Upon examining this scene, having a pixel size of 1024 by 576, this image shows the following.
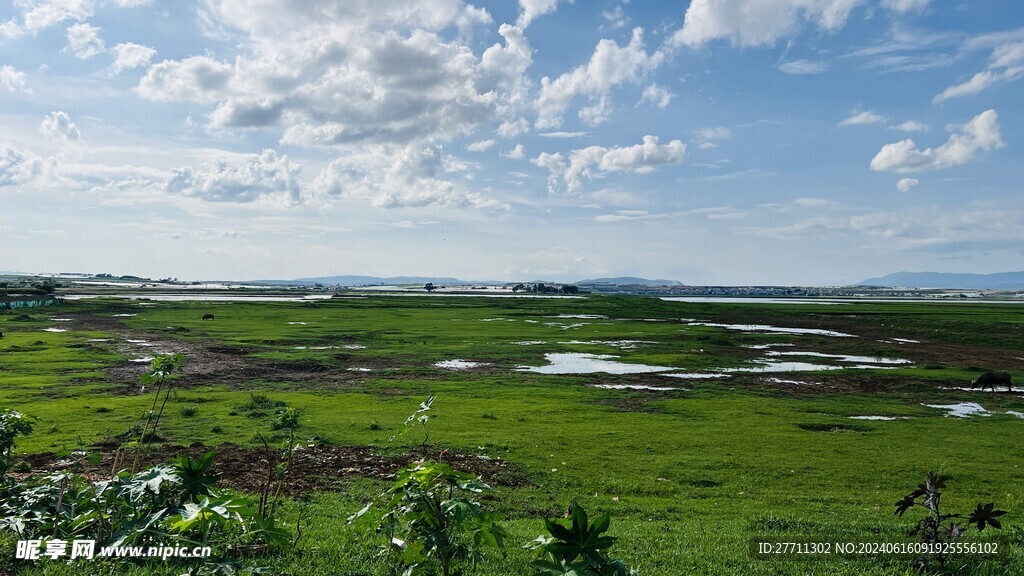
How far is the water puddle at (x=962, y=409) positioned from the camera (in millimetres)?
26956

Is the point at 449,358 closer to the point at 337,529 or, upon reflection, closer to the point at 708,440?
the point at 708,440

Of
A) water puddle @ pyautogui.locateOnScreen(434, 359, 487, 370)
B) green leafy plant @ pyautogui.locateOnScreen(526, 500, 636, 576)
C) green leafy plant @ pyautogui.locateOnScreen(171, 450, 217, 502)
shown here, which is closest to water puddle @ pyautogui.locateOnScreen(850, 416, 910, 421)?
water puddle @ pyautogui.locateOnScreen(434, 359, 487, 370)

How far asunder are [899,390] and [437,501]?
38332 mm

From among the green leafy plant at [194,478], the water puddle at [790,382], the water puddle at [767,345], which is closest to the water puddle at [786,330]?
the water puddle at [767,345]

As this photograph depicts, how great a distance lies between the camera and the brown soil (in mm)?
14234

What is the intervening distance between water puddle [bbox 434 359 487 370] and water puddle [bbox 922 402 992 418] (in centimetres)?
2825

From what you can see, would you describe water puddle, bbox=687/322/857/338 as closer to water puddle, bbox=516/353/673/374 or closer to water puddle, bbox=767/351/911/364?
water puddle, bbox=767/351/911/364

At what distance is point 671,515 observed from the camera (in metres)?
12.7

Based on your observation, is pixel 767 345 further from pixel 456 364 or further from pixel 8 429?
pixel 8 429

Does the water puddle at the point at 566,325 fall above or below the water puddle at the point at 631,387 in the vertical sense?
above

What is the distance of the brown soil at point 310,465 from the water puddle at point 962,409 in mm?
24686

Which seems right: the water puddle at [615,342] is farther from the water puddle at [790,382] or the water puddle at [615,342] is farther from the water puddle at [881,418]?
the water puddle at [881,418]

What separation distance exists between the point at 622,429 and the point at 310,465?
488 inches

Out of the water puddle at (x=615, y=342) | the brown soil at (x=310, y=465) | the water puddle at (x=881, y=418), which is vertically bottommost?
the water puddle at (x=615, y=342)
